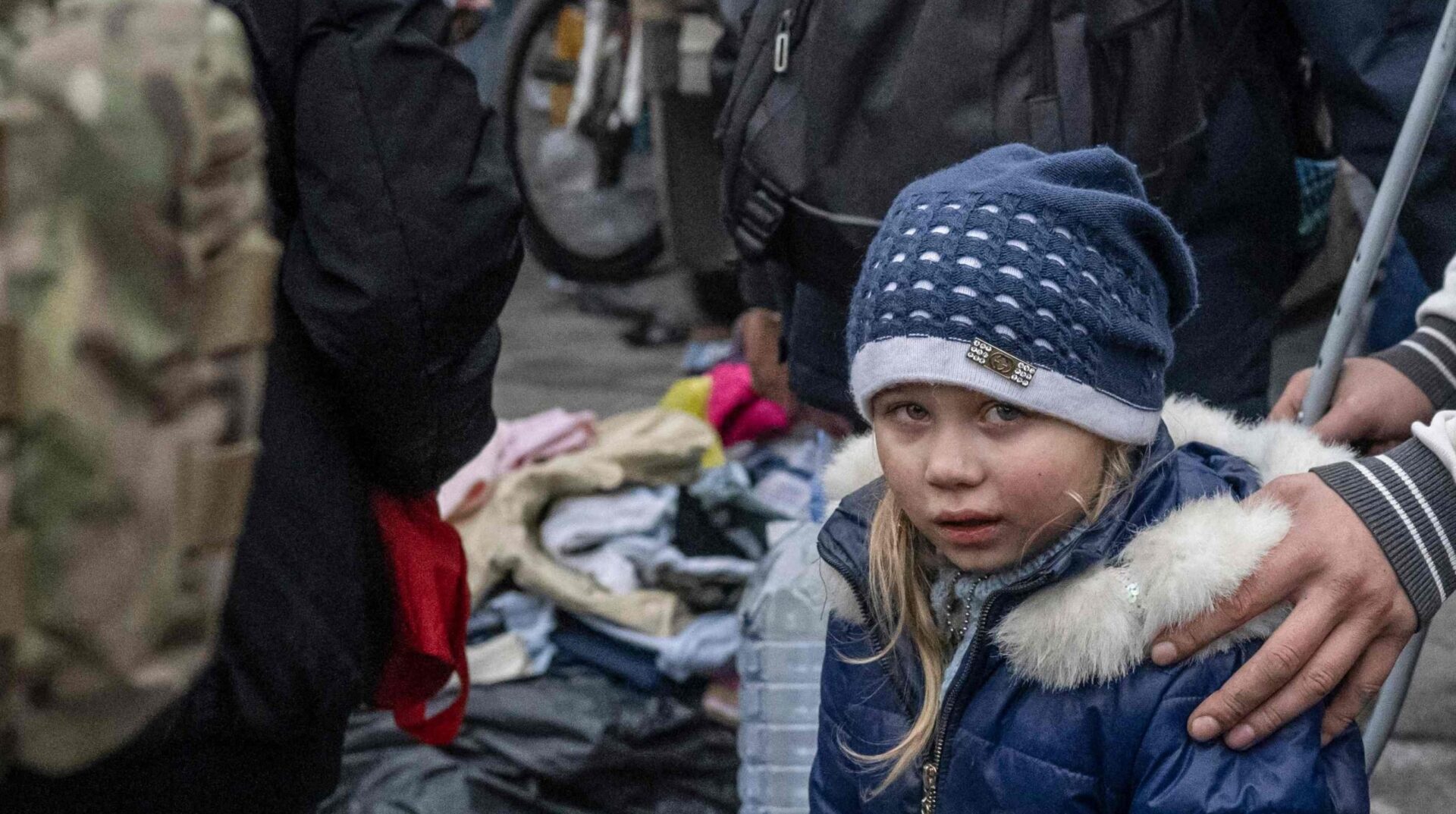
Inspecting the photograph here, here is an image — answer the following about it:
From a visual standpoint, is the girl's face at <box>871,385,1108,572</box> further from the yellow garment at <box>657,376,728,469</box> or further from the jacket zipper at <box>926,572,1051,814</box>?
the yellow garment at <box>657,376,728,469</box>

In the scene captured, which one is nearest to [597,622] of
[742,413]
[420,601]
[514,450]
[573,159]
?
[514,450]

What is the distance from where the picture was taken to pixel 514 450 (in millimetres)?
3967

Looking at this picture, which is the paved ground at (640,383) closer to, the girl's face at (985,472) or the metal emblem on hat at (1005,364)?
the girl's face at (985,472)

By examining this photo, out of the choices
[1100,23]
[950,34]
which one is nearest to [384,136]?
[950,34]

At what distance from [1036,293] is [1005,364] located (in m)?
0.08

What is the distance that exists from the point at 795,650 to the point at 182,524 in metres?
2.24

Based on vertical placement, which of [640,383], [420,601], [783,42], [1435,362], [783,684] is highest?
[783,42]

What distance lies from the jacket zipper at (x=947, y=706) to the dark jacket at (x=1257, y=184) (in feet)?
2.30

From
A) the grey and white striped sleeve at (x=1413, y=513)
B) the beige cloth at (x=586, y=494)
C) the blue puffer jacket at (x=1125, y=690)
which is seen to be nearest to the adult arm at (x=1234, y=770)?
the blue puffer jacket at (x=1125, y=690)

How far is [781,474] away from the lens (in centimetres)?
402

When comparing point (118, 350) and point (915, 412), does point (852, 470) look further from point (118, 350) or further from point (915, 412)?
point (118, 350)

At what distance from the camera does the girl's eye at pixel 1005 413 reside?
162 cm

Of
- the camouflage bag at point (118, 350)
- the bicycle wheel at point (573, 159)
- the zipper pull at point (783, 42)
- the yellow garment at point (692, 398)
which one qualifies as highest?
the camouflage bag at point (118, 350)

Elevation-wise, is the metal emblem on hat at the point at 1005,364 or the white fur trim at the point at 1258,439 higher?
the metal emblem on hat at the point at 1005,364
